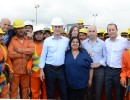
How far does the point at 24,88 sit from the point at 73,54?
147cm

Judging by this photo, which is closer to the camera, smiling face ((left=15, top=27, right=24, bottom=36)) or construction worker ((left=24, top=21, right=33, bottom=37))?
smiling face ((left=15, top=27, right=24, bottom=36))

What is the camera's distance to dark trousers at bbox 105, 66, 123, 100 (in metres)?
8.05

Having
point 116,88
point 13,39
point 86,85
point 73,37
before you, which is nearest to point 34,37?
point 13,39

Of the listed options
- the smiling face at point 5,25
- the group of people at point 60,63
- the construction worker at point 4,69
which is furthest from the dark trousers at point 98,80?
the smiling face at point 5,25

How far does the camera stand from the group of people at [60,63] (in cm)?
778

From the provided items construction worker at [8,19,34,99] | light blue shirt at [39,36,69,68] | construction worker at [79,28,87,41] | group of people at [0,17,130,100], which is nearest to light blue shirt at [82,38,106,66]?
group of people at [0,17,130,100]

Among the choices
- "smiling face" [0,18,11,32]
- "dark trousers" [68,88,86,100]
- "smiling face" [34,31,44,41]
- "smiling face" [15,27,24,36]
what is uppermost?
"smiling face" [0,18,11,32]

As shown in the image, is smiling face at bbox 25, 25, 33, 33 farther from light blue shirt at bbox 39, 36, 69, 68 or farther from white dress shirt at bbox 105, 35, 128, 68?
white dress shirt at bbox 105, 35, 128, 68

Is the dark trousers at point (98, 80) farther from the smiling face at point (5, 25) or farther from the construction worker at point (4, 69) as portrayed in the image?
the smiling face at point (5, 25)

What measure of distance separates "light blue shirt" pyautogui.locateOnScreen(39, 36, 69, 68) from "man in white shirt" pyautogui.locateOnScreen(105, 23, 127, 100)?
40.4 inches

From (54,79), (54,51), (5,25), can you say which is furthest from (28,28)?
(54,79)

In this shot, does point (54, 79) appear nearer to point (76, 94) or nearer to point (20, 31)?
point (76, 94)

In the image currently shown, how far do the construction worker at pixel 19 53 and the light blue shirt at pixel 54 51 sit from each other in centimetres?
45

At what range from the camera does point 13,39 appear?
8.16 meters
